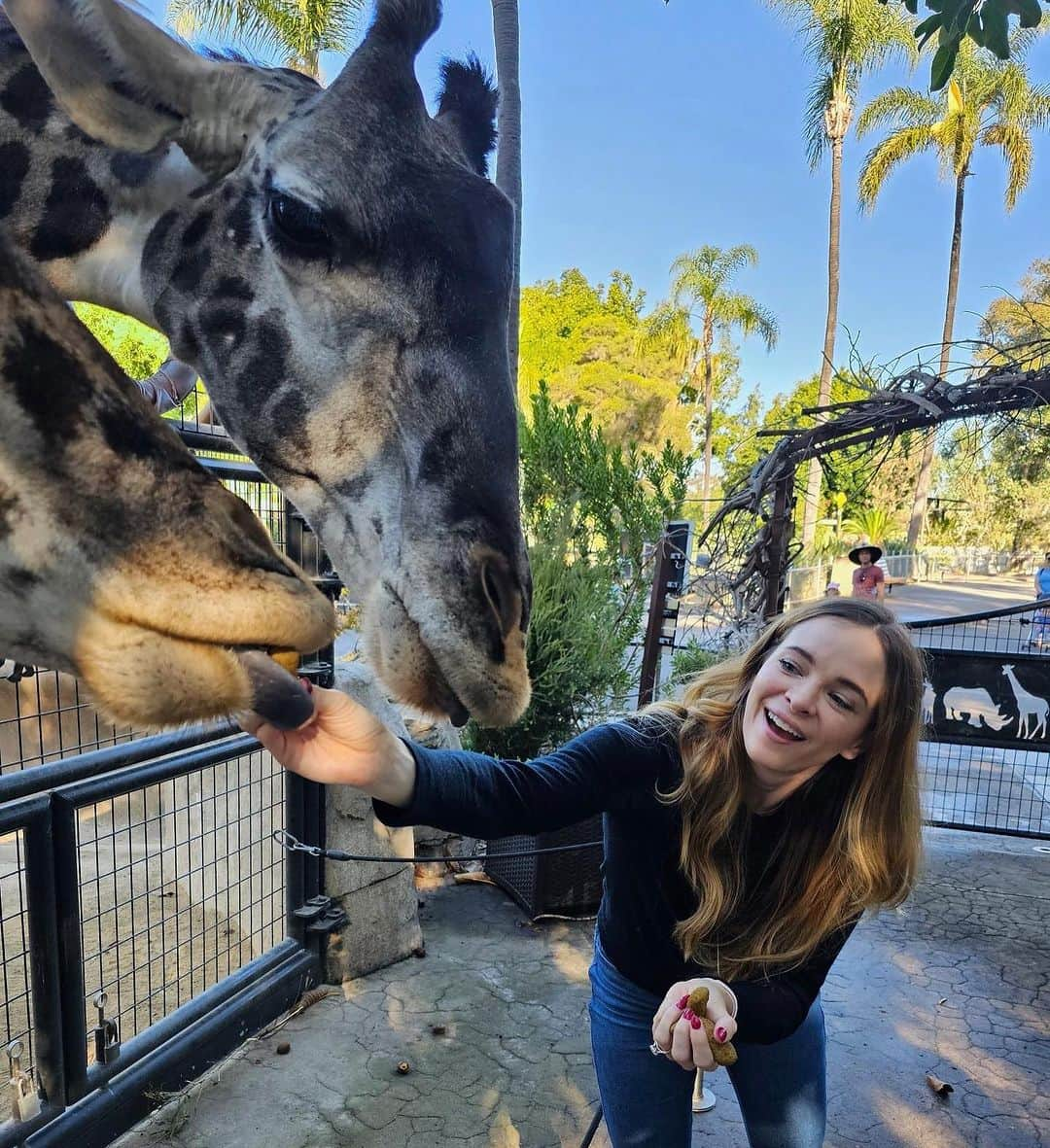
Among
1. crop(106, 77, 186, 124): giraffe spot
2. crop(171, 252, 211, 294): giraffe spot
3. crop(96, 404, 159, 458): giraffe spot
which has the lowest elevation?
crop(96, 404, 159, 458): giraffe spot

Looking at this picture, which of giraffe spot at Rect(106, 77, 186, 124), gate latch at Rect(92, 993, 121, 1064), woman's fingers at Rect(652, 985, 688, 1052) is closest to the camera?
giraffe spot at Rect(106, 77, 186, 124)

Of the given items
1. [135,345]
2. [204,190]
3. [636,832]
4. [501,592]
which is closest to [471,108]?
[204,190]

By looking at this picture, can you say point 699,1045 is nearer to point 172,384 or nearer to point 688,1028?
point 688,1028

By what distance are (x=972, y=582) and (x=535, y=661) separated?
97.2 ft

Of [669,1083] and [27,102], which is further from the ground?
[27,102]

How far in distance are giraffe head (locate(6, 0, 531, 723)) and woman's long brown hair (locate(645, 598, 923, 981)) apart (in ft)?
2.82

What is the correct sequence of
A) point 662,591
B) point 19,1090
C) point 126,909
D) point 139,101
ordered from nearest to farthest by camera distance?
point 139,101 → point 19,1090 → point 126,909 → point 662,591

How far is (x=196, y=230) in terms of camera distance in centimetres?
149

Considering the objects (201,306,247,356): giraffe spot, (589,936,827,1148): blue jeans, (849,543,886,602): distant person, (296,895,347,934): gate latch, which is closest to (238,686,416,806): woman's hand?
(201,306,247,356): giraffe spot

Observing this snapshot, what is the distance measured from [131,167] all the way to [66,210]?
0.15m

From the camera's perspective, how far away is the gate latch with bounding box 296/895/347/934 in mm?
3816

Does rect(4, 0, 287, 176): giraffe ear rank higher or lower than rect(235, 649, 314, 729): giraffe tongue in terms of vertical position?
higher

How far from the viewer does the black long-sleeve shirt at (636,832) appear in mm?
1810

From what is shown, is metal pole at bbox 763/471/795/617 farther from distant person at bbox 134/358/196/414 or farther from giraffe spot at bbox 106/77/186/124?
giraffe spot at bbox 106/77/186/124
